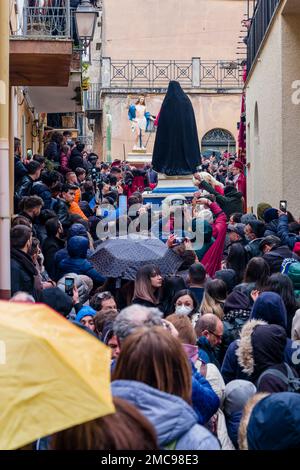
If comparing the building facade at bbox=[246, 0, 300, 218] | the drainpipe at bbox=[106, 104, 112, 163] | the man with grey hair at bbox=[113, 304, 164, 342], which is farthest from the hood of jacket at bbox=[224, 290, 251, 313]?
the drainpipe at bbox=[106, 104, 112, 163]

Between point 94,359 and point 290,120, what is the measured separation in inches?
552

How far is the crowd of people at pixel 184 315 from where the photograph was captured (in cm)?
396

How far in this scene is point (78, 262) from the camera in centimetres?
1059

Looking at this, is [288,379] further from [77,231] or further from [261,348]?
[77,231]

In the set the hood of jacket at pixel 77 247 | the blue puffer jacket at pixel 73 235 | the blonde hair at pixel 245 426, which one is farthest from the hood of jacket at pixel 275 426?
the blue puffer jacket at pixel 73 235

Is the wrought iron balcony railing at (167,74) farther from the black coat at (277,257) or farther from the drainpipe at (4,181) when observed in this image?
the drainpipe at (4,181)

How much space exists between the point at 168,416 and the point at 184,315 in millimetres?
2582


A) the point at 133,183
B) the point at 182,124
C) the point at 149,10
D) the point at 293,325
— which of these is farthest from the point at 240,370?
the point at 149,10

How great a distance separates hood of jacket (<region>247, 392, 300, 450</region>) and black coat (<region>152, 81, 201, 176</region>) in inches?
470

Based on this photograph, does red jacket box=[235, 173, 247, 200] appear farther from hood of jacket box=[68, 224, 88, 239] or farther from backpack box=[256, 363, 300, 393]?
backpack box=[256, 363, 300, 393]

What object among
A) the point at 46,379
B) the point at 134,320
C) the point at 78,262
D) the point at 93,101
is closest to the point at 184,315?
the point at 134,320

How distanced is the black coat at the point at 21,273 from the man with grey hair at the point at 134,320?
327 cm

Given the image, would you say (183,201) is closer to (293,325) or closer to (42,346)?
(293,325)

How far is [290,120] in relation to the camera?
1716 centimetres
